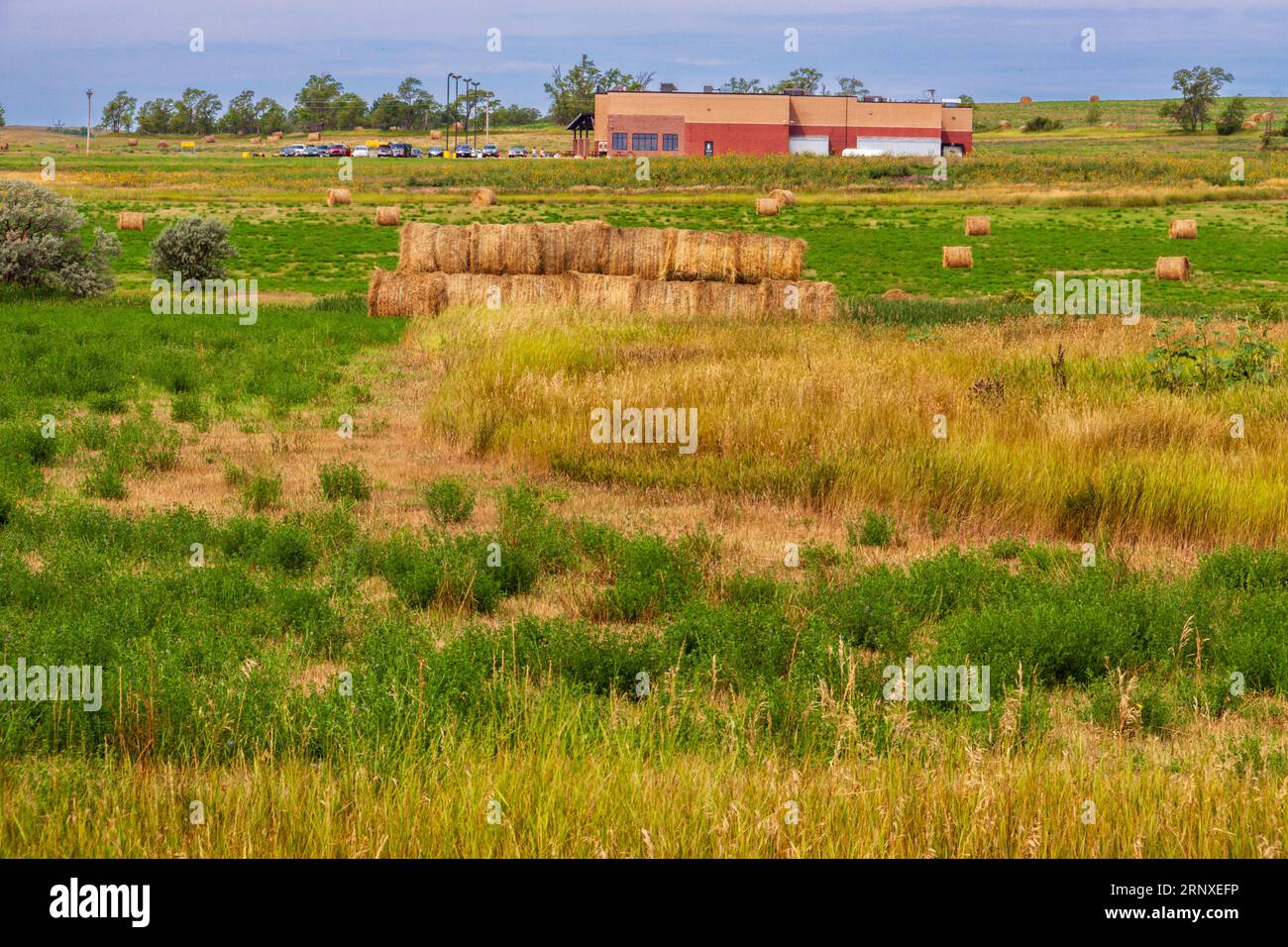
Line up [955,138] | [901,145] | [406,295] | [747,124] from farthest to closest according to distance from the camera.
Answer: [955,138] < [901,145] < [747,124] < [406,295]

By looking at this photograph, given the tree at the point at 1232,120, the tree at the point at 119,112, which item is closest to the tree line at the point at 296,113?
the tree at the point at 119,112

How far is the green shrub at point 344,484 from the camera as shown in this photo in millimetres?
11812

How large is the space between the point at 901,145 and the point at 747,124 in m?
14.9

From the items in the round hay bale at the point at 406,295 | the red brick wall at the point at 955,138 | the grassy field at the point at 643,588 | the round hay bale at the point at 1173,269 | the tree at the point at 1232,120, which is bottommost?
the grassy field at the point at 643,588

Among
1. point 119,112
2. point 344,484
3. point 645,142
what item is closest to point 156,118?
point 119,112

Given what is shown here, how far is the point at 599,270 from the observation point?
27828mm

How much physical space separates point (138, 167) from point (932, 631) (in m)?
107

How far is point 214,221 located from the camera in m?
31.4

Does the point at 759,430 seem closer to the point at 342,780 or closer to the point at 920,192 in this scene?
the point at 342,780

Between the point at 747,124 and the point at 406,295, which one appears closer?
the point at 406,295

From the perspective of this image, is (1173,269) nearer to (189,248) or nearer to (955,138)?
(189,248)

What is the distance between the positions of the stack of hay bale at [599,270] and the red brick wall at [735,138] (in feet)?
284

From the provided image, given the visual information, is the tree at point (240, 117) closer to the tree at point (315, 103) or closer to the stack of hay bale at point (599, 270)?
the tree at point (315, 103)

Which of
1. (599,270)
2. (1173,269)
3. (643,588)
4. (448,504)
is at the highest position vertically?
(1173,269)
